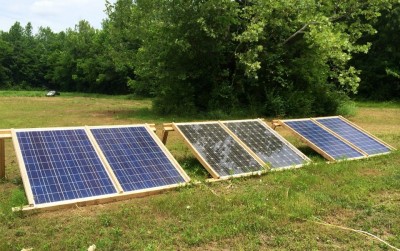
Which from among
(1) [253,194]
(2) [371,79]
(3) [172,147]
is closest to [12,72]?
(2) [371,79]

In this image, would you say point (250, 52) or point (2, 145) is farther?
point (250, 52)

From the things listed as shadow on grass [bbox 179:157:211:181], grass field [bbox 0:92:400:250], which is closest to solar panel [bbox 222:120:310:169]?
grass field [bbox 0:92:400:250]

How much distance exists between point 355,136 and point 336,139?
2.86 ft

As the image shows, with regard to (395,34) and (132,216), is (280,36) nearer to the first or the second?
(132,216)

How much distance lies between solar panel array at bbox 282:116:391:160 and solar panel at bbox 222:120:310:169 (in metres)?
0.86

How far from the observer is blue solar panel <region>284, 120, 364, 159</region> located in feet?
32.6

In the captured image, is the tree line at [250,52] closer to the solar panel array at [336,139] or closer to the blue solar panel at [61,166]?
the solar panel array at [336,139]

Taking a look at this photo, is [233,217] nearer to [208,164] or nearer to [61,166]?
[208,164]

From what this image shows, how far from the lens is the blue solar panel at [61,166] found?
631 centimetres

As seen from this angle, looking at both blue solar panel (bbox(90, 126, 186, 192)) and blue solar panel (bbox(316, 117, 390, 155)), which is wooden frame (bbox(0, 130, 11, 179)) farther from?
blue solar panel (bbox(316, 117, 390, 155))

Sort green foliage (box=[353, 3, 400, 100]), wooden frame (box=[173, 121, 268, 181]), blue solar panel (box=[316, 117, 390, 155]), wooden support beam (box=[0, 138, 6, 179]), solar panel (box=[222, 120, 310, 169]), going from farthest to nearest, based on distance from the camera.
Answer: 1. green foliage (box=[353, 3, 400, 100])
2. blue solar panel (box=[316, 117, 390, 155])
3. solar panel (box=[222, 120, 310, 169])
4. wooden frame (box=[173, 121, 268, 181])
5. wooden support beam (box=[0, 138, 6, 179])

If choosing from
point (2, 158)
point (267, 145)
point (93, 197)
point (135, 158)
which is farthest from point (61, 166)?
point (267, 145)

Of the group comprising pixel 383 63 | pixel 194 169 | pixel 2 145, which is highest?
pixel 383 63

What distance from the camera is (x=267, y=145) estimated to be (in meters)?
9.52
